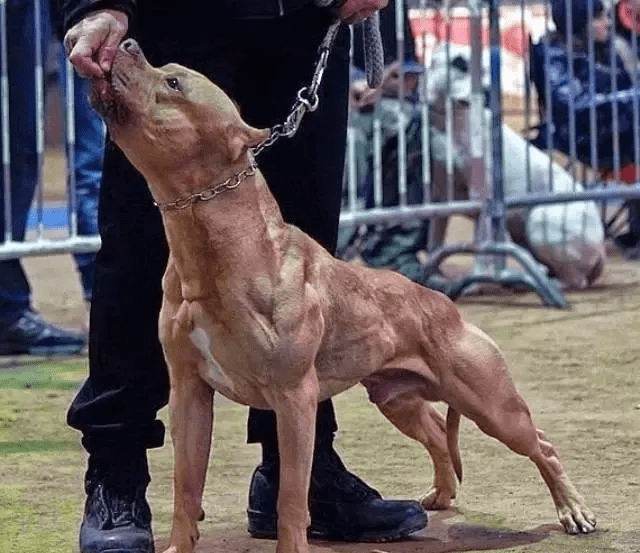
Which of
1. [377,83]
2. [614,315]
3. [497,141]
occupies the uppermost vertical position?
[377,83]

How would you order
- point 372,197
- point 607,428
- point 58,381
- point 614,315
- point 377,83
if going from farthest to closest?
point 372,197 → point 614,315 → point 58,381 → point 607,428 → point 377,83

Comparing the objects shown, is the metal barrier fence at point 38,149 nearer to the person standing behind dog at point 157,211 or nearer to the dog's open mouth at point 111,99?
the person standing behind dog at point 157,211

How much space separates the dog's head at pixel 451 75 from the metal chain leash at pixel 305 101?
14.4 feet

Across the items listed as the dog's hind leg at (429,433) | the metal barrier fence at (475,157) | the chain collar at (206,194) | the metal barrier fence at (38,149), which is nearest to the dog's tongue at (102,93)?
the chain collar at (206,194)

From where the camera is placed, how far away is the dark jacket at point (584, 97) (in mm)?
8484

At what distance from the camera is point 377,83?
399 centimetres

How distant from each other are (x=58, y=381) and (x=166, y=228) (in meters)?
2.74

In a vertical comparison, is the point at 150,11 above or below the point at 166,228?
above

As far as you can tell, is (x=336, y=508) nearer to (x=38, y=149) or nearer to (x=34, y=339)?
(x=34, y=339)

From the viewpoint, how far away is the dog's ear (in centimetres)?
323

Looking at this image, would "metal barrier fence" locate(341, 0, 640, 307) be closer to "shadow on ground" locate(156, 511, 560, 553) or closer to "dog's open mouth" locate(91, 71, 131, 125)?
"shadow on ground" locate(156, 511, 560, 553)

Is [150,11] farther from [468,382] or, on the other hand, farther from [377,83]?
[468,382]

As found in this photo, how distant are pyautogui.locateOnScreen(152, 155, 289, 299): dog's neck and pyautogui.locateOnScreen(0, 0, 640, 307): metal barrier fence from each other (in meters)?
4.25

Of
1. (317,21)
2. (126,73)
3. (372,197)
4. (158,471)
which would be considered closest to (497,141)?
(372,197)
